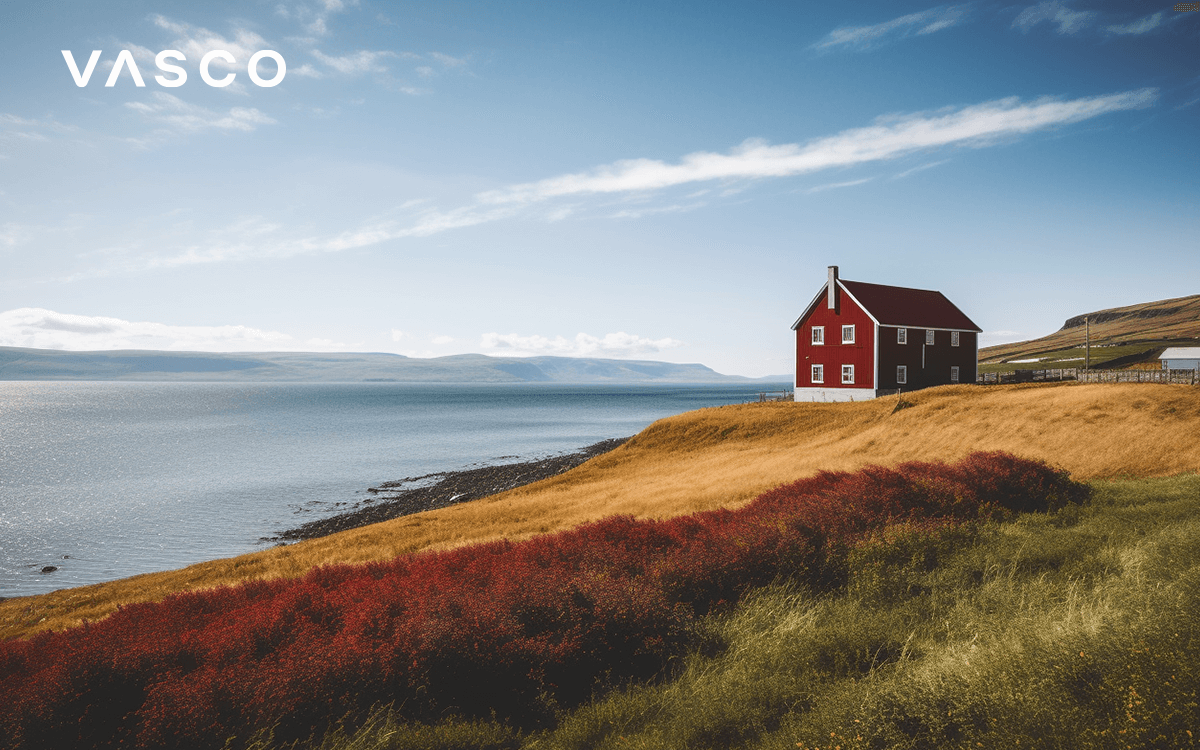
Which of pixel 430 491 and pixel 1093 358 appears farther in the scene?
pixel 1093 358

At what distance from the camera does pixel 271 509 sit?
37125mm

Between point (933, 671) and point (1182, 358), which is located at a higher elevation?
point (1182, 358)

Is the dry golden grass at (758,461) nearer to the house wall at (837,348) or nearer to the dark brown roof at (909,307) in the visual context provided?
the house wall at (837,348)

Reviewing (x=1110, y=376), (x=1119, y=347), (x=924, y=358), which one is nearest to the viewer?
(x=1110, y=376)

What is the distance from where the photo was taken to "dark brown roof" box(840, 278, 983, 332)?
54344mm

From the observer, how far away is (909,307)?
57594mm

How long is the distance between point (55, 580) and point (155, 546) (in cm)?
483

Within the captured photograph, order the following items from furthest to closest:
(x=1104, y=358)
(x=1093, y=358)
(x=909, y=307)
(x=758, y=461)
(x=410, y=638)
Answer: (x=1093, y=358)
(x=1104, y=358)
(x=909, y=307)
(x=758, y=461)
(x=410, y=638)

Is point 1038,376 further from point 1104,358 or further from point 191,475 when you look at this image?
point 1104,358

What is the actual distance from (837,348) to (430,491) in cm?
3787

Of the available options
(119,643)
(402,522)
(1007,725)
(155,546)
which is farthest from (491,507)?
(1007,725)

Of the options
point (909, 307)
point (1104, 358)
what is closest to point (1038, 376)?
point (909, 307)

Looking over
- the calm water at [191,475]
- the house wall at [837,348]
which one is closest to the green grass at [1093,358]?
the house wall at [837,348]

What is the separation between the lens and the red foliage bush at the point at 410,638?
5.32m
